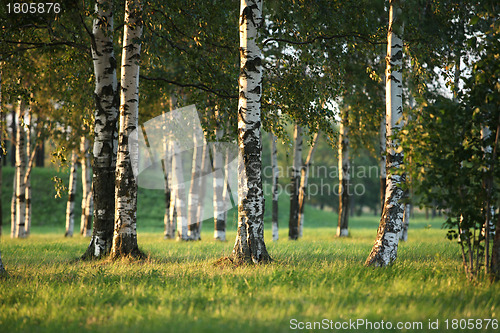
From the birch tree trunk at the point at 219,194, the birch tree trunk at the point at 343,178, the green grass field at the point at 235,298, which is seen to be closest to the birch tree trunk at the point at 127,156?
the green grass field at the point at 235,298

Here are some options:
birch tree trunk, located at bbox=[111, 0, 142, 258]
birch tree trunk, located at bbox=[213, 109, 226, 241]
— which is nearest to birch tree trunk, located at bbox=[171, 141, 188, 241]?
birch tree trunk, located at bbox=[213, 109, 226, 241]

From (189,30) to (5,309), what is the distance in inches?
353

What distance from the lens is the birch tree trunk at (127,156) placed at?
9.93 m

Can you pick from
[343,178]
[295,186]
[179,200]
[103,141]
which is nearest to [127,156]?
[103,141]

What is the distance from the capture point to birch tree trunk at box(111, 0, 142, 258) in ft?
32.6

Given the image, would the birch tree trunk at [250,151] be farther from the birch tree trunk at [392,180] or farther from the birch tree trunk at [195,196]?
the birch tree trunk at [195,196]

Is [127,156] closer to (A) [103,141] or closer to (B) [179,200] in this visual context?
(A) [103,141]

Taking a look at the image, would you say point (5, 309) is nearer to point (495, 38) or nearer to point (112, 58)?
point (112, 58)

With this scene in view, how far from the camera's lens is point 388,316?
518 cm

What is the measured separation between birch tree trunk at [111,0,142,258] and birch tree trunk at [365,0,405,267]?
5662 mm

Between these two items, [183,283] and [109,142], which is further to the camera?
[109,142]

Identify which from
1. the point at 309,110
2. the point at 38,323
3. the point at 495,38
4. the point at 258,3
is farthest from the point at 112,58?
the point at 495,38

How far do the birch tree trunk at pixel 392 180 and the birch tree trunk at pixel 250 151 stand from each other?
2.43 metres

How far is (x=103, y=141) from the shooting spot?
1066cm
